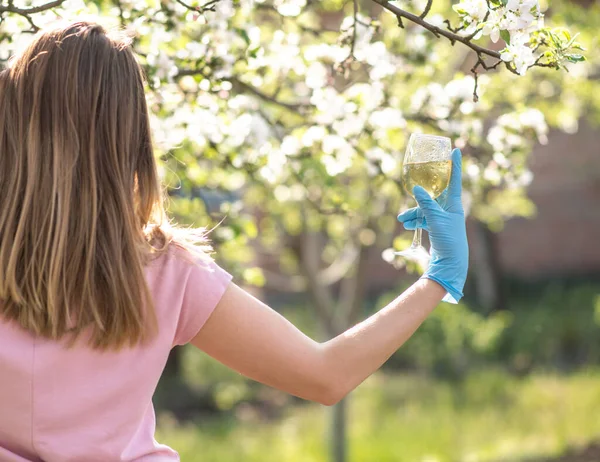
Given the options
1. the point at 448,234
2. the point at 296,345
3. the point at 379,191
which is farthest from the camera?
the point at 379,191

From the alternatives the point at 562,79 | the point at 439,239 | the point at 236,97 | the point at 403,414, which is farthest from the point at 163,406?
the point at 439,239

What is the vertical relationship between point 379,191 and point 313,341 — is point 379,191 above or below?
below

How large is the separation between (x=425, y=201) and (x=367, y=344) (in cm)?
34

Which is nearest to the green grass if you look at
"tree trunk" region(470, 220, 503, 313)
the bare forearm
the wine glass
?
"tree trunk" region(470, 220, 503, 313)

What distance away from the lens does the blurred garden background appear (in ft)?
8.14

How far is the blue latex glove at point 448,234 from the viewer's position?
1595 mm

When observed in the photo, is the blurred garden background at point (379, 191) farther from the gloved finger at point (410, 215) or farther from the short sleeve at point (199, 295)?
the short sleeve at point (199, 295)

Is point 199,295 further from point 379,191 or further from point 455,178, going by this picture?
point 379,191

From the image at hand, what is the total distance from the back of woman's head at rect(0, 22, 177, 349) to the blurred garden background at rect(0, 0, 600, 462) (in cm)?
28

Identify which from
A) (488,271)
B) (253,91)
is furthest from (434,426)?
(488,271)

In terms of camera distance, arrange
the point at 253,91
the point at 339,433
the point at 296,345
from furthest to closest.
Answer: the point at 339,433, the point at 253,91, the point at 296,345

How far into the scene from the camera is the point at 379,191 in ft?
15.1

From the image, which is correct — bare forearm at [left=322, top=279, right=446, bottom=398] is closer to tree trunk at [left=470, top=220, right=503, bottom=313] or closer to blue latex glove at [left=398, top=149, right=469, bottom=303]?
blue latex glove at [left=398, top=149, right=469, bottom=303]

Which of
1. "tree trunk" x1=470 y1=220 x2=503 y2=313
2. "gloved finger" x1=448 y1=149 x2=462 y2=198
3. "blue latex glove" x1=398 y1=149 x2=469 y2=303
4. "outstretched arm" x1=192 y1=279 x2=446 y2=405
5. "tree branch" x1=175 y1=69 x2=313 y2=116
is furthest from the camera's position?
"tree trunk" x1=470 y1=220 x2=503 y2=313
